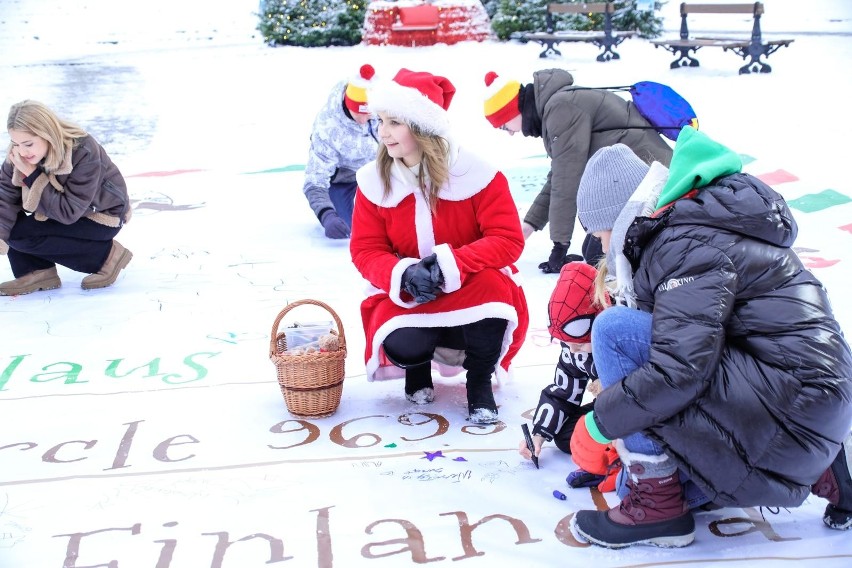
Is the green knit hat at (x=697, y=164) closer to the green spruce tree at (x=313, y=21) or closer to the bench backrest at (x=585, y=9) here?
the bench backrest at (x=585, y=9)

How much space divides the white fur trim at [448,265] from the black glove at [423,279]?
0.02 metres

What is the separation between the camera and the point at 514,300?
2.72 m

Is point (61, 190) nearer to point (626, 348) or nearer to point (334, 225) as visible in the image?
point (334, 225)

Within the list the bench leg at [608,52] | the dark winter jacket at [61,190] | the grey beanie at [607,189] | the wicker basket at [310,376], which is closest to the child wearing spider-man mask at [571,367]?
the grey beanie at [607,189]

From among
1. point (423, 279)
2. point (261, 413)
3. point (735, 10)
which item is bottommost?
A: point (261, 413)

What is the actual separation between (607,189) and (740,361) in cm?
59

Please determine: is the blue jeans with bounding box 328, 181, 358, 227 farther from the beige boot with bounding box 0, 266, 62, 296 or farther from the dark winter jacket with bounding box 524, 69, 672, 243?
the beige boot with bounding box 0, 266, 62, 296

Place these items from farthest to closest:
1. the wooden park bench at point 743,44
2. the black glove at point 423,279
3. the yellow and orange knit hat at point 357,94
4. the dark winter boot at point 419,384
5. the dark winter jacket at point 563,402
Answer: the wooden park bench at point 743,44, the yellow and orange knit hat at point 357,94, the dark winter boot at point 419,384, the black glove at point 423,279, the dark winter jacket at point 563,402

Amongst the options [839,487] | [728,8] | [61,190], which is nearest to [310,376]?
[839,487]

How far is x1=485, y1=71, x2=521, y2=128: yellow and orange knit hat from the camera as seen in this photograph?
12.6ft

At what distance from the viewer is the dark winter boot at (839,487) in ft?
6.20

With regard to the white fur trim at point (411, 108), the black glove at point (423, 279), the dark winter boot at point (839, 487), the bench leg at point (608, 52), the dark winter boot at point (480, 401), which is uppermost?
the white fur trim at point (411, 108)

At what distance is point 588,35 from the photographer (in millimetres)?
10578

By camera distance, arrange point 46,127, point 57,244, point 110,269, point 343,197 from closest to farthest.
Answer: point 46,127 < point 57,244 < point 110,269 < point 343,197
